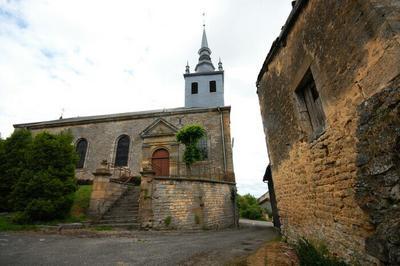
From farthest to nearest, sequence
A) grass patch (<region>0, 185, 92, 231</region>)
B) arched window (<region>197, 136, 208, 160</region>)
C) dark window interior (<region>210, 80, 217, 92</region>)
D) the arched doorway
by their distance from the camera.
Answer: dark window interior (<region>210, 80, 217, 92</region>) → the arched doorway → arched window (<region>197, 136, 208, 160</region>) → grass patch (<region>0, 185, 92, 231</region>)

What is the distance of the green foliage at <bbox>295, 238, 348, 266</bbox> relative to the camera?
3.09 metres

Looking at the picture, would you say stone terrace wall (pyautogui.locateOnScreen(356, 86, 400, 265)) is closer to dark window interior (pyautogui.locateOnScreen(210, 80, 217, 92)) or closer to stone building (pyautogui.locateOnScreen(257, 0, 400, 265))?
stone building (pyautogui.locateOnScreen(257, 0, 400, 265))

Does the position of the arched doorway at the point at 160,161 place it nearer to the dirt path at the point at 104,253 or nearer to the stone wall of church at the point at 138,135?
the stone wall of church at the point at 138,135

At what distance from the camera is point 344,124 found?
2.79 m

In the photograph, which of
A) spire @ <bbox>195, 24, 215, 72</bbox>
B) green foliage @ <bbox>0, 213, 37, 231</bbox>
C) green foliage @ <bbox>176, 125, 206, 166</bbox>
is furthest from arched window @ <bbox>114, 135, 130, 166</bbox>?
spire @ <bbox>195, 24, 215, 72</bbox>

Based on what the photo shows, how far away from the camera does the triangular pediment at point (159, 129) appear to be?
52.6 feet

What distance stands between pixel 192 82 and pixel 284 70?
57.9ft

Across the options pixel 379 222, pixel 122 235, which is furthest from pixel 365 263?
pixel 122 235

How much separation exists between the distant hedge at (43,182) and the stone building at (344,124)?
8.71m

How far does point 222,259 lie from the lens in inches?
167

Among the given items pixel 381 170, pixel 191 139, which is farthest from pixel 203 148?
pixel 381 170

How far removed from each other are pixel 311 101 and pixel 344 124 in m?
1.38

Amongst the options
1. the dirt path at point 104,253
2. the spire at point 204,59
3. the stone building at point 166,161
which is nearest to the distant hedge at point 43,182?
the stone building at point 166,161

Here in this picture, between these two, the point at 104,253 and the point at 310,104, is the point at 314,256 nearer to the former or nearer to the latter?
the point at 310,104
